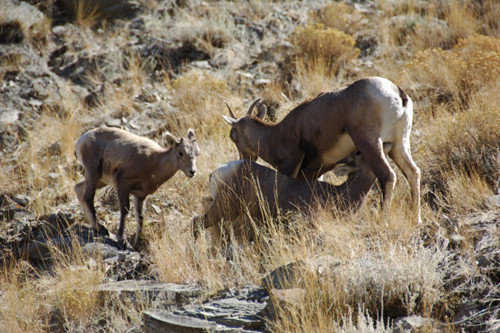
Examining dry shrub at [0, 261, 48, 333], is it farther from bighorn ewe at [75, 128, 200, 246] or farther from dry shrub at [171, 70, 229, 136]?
dry shrub at [171, 70, 229, 136]

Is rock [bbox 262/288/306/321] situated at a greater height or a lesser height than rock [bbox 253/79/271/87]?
greater

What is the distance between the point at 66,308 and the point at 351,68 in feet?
27.7

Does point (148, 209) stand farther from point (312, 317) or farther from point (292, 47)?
point (292, 47)

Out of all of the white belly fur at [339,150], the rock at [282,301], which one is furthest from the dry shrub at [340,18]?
the rock at [282,301]

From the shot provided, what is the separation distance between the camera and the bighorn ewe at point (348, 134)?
262 inches

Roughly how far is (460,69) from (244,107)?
438cm

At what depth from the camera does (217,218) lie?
24.2ft

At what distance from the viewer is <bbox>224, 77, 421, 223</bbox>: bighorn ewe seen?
6648 mm

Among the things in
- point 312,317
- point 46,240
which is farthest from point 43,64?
point 312,317

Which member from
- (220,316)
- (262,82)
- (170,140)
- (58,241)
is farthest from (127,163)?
(262,82)

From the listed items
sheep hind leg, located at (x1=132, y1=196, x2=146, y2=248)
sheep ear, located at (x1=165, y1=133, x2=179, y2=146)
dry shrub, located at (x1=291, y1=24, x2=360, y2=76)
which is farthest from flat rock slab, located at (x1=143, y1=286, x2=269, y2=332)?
dry shrub, located at (x1=291, y1=24, x2=360, y2=76)

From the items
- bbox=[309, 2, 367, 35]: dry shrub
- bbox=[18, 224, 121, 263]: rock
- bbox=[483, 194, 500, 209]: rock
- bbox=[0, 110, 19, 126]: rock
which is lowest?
bbox=[18, 224, 121, 263]: rock

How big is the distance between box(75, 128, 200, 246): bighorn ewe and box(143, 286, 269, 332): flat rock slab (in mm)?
2306

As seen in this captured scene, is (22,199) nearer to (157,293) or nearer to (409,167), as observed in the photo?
(157,293)
